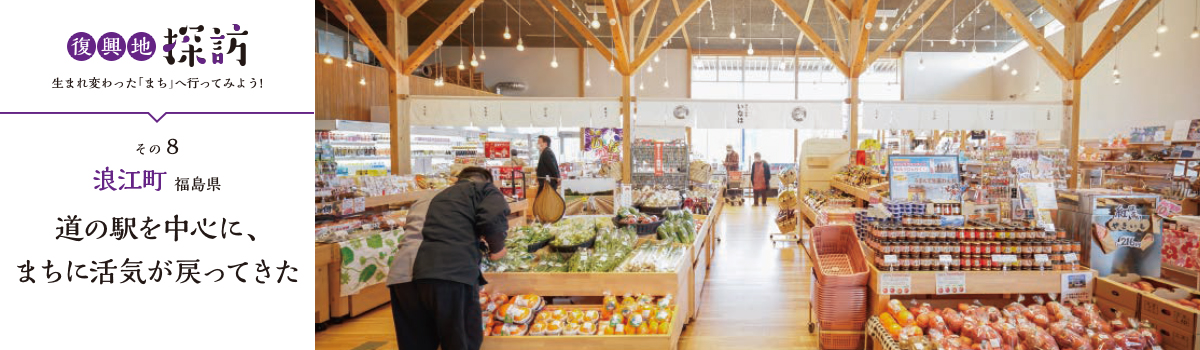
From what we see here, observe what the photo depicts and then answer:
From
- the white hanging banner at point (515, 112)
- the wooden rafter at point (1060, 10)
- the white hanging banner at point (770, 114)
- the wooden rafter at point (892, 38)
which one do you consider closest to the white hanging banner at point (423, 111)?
the white hanging banner at point (515, 112)

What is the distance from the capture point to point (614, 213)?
475 cm

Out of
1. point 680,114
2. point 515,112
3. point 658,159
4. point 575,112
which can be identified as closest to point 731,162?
point 680,114

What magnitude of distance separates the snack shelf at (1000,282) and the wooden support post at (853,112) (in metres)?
5.67

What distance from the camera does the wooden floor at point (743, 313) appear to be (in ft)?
12.0

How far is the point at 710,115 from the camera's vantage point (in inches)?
359

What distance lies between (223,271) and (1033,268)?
369 centimetres

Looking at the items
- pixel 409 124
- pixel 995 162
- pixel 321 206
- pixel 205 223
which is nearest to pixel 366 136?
pixel 409 124

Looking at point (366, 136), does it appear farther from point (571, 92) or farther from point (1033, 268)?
point (1033, 268)

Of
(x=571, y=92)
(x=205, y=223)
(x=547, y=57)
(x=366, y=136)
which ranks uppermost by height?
(x=547, y=57)

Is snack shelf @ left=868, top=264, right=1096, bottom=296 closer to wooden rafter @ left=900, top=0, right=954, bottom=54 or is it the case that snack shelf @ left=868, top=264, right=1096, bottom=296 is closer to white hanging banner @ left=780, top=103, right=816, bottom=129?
white hanging banner @ left=780, top=103, right=816, bottom=129

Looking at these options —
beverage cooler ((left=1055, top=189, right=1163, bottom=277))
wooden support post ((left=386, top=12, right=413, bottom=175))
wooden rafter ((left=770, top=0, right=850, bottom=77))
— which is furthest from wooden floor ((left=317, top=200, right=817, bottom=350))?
wooden support post ((left=386, top=12, right=413, bottom=175))

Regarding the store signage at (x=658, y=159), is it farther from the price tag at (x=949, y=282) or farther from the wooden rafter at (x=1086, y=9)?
the wooden rafter at (x=1086, y=9)

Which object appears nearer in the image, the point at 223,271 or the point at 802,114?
the point at 223,271

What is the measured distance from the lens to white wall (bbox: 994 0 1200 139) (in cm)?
906
